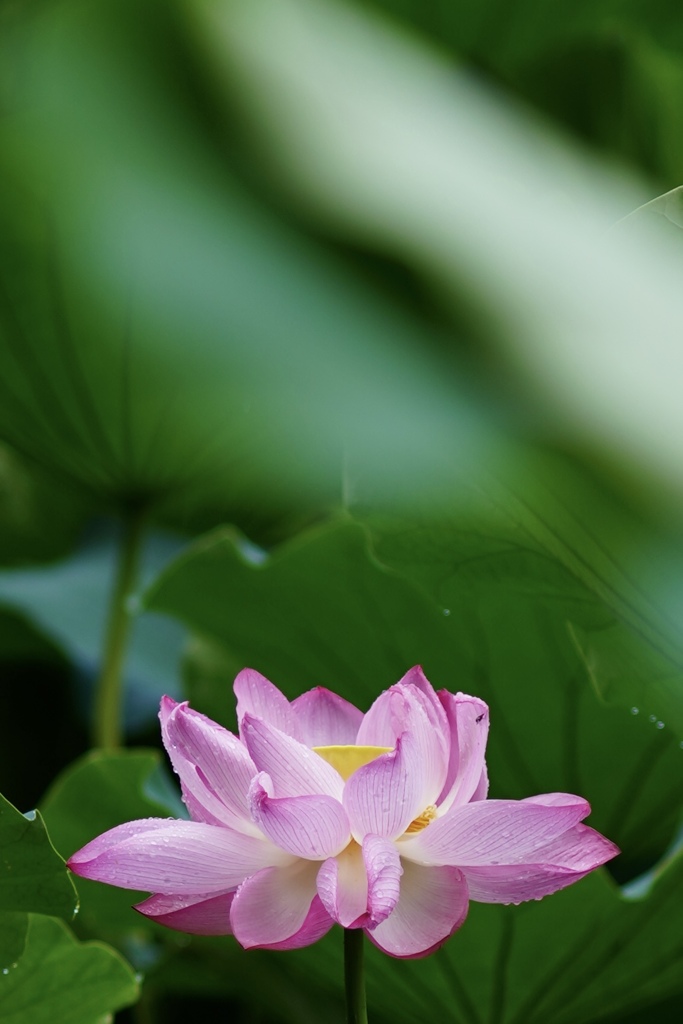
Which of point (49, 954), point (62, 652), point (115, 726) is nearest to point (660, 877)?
point (49, 954)

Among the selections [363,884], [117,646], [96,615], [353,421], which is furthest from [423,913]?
[96,615]

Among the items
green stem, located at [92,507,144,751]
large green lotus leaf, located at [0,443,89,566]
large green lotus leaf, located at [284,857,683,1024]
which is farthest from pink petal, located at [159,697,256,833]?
large green lotus leaf, located at [0,443,89,566]

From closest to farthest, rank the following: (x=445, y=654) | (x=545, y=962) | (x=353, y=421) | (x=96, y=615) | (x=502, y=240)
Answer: (x=502, y=240)
(x=353, y=421)
(x=545, y=962)
(x=445, y=654)
(x=96, y=615)

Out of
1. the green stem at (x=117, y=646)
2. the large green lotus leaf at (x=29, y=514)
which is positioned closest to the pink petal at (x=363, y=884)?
the green stem at (x=117, y=646)

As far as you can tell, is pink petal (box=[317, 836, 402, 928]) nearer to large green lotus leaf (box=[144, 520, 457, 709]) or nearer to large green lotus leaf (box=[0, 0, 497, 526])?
large green lotus leaf (box=[0, 0, 497, 526])

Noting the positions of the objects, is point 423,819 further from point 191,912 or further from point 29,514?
point 29,514

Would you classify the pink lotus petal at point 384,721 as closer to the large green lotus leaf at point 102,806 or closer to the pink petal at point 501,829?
the pink petal at point 501,829

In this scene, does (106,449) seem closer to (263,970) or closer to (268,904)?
(263,970)
